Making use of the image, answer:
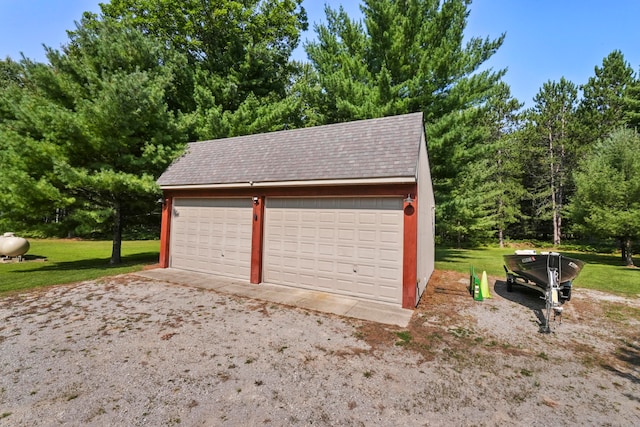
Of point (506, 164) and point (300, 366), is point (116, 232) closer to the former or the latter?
point (300, 366)

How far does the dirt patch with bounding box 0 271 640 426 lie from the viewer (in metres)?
3.00

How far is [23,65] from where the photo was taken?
35.2ft

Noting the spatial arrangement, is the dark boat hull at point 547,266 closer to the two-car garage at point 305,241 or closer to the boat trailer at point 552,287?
the boat trailer at point 552,287

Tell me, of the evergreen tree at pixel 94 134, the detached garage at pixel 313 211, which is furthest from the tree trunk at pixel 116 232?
the detached garage at pixel 313 211

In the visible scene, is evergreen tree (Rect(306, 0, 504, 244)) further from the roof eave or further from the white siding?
the roof eave

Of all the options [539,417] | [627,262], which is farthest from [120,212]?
[627,262]

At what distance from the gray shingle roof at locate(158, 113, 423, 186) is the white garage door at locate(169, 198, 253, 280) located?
32.7 inches

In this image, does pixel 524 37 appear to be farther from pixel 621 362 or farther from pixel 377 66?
pixel 621 362

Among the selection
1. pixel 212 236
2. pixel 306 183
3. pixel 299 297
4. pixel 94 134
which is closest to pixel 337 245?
pixel 299 297

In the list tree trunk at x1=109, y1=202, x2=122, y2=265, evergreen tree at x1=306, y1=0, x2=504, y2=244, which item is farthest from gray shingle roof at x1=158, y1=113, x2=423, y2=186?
evergreen tree at x1=306, y1=0, x2=504, y2=244

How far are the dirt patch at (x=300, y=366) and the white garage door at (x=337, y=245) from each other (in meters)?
1.33

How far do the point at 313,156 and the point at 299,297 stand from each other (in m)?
3.98

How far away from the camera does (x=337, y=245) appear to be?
7402 mm

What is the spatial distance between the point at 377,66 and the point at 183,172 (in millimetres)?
11878
